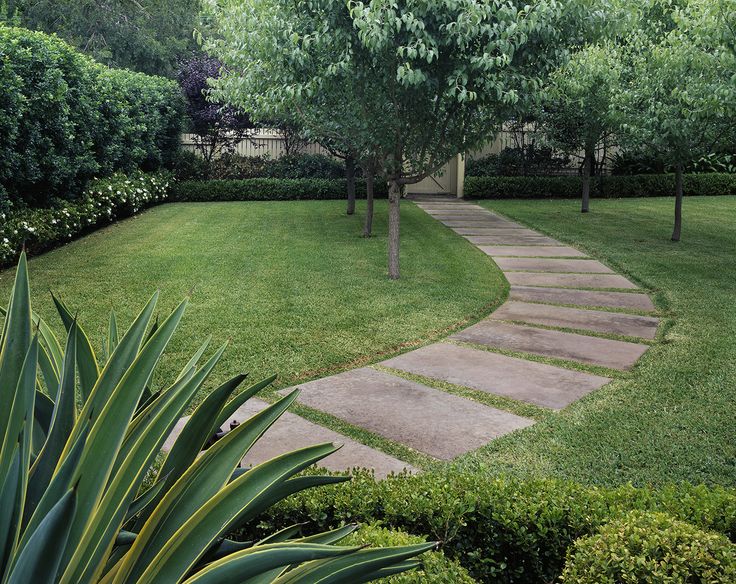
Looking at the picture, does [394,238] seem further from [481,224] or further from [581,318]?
[481,224]

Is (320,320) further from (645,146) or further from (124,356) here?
(645,146)

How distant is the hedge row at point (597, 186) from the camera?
62.8ft

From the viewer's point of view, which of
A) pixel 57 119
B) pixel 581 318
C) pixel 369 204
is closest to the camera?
pixel 581 318

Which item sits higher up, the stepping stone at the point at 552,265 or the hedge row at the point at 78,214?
the hedge row at the point at 78,214

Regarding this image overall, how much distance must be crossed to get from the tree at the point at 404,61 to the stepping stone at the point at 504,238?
3.34 metres

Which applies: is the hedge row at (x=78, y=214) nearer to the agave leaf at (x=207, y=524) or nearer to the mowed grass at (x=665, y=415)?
the mowed grass at (x=665, y=415)

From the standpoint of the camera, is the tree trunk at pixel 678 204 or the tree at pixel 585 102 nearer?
the tree trunk at pixel 678 204

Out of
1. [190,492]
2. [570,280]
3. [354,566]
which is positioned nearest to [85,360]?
[190,492]

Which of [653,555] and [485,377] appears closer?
[653,555]

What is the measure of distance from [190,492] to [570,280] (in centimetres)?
766

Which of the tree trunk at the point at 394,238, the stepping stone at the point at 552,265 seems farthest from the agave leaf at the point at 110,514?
the stepping stone at the point at 552,265

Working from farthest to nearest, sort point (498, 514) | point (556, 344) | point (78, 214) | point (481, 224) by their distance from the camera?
point (481, 224) < point (78, 214) < point (556, 344) < point (498, 514)

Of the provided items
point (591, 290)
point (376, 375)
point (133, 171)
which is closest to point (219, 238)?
point (133, 171)

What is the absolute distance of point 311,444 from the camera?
11.9ft
